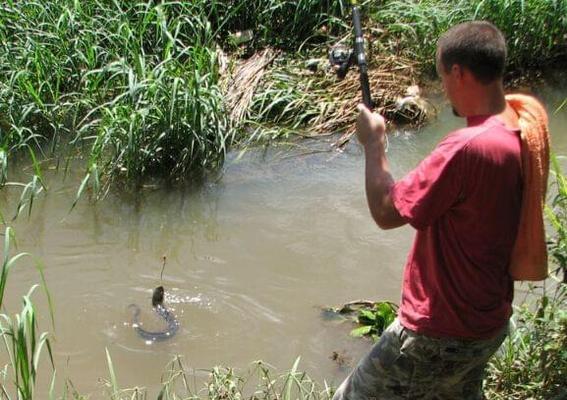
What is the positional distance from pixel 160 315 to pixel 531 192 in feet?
8.67

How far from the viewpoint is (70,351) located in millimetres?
4406

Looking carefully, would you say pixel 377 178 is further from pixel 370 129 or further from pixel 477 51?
pixel 477 51

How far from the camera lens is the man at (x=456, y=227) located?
2402 millimetres

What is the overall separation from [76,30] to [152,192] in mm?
1703

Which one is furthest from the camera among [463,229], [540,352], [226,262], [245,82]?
[245,82]

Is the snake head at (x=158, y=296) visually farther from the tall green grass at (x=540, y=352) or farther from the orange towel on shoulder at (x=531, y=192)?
the orange towel on shoulder at (x=531, y=192)

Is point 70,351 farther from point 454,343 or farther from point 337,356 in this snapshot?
point 454,343

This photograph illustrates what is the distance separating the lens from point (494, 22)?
7.22 metres

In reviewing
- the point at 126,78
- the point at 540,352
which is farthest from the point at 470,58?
the point at 126,78

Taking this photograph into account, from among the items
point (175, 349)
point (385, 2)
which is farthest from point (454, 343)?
point (385, 2)

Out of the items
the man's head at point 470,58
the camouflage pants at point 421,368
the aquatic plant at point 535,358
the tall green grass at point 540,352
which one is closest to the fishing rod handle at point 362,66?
the man's head at point 470,58

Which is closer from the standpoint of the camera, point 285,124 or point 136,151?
point 136,151

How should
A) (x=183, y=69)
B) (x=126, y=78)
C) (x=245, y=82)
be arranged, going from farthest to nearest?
(x=245, y=82) < (x=126, y=78) < (x=183, y=69)

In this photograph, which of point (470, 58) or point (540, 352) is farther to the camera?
point (540, 352)
